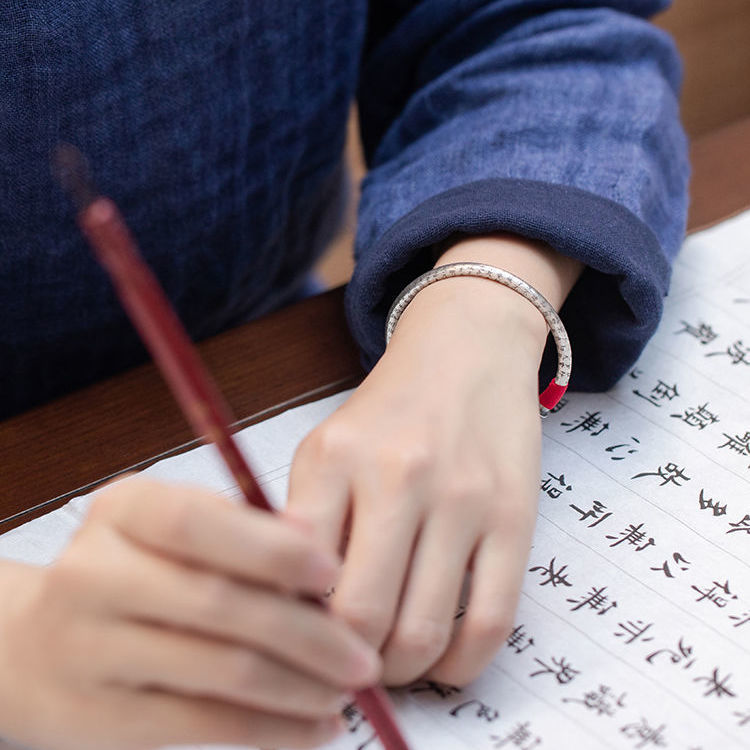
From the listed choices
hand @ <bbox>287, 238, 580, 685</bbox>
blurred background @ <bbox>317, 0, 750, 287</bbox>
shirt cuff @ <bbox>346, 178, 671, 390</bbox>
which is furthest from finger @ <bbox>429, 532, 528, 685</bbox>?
blurred background @ <bbox>317, 0, 750, 287</bbox>

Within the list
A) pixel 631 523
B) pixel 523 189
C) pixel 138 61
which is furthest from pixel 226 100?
pixel 631 523

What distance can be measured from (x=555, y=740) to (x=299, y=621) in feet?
0.29

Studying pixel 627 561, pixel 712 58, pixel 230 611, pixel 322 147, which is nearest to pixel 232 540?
pixel 230 611

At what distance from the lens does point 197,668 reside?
186mm

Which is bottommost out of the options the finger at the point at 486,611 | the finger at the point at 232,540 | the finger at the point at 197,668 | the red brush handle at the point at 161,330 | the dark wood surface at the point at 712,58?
the dark wood surface at the point at 712,58

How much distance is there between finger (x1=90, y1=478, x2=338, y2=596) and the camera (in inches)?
6.9

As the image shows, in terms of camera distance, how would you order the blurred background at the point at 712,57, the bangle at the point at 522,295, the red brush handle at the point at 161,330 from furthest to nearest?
1. the blurred background at the point at 712,57
2. the bangle at the point at 522,295
3. the red brush handle at the point at 161,330

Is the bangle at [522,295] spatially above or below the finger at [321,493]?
below

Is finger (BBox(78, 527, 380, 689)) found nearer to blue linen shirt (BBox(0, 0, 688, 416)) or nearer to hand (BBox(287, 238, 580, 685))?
hand (BBox(287, 238, 580, 685))

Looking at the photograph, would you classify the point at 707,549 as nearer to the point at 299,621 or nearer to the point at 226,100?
the point at 299,621

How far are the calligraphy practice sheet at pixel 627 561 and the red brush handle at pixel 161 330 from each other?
0.10 metres

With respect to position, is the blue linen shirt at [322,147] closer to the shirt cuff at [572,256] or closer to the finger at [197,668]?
the shirt cuff at [572,256]

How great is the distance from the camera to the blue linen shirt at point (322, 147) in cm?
35

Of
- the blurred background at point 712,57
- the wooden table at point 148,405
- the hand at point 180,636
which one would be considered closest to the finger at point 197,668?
the hand at point 180,636
